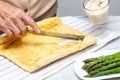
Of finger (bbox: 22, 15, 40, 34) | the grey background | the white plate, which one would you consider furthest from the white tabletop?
the grey background

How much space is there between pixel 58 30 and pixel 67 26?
0.15 ft

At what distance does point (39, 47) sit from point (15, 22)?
0.47 ft

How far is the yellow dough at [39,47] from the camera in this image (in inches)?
37.2

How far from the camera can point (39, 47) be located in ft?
3.35

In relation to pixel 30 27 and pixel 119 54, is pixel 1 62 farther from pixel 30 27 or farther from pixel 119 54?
pixel 119 54

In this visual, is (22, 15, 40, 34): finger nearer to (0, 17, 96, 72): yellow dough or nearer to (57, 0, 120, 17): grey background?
(0, 17, 96, 72): yellow dough

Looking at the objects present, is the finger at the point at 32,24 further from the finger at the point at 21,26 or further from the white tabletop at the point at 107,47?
the white tabletop at the point at 107,47

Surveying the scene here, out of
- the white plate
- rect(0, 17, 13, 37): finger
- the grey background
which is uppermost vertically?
rect(0, 17, 13, 37): finger

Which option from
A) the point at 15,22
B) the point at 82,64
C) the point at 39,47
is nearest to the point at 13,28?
the point at 15,22

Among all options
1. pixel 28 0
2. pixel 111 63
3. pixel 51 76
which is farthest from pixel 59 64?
pixel 28 0

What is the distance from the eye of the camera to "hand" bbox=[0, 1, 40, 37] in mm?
1066

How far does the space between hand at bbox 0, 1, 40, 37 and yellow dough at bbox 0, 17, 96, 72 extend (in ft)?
0.12

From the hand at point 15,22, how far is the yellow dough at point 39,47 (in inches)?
1.4

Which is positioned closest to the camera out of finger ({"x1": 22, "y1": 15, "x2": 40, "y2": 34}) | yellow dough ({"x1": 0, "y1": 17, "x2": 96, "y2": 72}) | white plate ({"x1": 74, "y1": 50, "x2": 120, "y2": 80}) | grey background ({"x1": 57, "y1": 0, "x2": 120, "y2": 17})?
white plate ({"x1": 74, "y1": 50, "x2": 120, "y2": 80})
